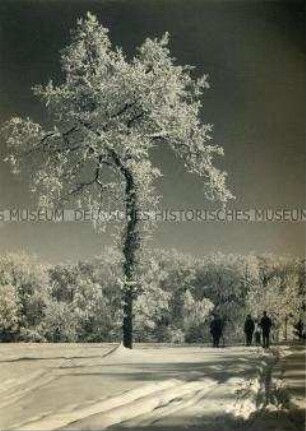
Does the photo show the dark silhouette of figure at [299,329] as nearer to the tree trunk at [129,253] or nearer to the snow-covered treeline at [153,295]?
the snow-covered treeline at [153,295]

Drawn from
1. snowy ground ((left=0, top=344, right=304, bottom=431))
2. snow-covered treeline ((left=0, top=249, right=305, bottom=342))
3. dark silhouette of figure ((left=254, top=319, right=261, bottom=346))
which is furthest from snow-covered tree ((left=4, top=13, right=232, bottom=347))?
dark silhouette of figure ((left=254, top=319, right=261, bottom=346))

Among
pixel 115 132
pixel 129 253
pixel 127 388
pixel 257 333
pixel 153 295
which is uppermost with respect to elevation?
pixel 115 132

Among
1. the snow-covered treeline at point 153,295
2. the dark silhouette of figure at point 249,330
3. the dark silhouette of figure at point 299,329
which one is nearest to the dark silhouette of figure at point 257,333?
the dark silhouette of figure at point 249,330

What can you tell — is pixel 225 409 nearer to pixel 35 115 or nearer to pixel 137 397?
pixel 137 397

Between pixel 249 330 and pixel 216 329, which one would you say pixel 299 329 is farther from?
pixel 216 329

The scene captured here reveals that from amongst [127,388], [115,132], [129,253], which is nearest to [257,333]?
[129,253]

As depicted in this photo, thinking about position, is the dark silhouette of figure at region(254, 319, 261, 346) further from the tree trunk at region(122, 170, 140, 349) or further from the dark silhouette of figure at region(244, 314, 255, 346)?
the tree trunk at region(122, 170, 140, 349)
